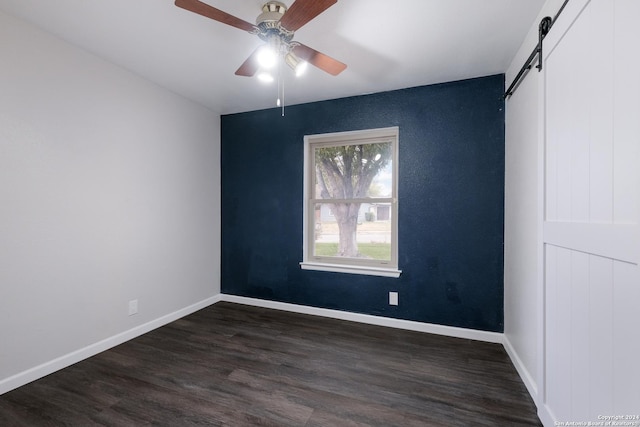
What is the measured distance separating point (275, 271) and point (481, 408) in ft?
7.88

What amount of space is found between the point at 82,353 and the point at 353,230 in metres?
2.68

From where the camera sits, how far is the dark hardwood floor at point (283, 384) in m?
1.64

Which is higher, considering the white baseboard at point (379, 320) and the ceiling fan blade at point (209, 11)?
the ceiling fan blade at point (209, 11)

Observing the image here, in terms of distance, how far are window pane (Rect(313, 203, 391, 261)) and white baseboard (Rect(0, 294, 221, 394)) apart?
1.77m

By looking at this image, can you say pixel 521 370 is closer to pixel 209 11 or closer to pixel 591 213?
pixel 591 213

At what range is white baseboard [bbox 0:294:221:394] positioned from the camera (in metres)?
1.88

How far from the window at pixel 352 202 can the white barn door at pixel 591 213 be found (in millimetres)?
1570

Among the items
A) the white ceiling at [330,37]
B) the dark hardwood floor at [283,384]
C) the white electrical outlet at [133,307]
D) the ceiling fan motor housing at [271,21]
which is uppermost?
the white ceiling at [330,37]

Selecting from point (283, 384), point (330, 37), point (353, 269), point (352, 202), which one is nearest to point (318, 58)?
point (330, 37)

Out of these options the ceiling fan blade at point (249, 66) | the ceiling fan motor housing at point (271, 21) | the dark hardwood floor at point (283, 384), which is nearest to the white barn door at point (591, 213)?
the dark hardwood floor at point (283, 384)

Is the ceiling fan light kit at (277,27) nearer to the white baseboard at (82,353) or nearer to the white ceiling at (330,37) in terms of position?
the white ceiling at (330,37)

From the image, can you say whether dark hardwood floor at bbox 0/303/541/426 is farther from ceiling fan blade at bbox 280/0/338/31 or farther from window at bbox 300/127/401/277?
ceiling fan blade at bbox 280/0/338/31

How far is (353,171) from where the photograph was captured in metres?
3.27

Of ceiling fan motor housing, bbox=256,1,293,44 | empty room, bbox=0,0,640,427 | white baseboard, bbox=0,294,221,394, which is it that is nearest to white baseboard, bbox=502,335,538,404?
empty room, bbox=0,0,640,427
